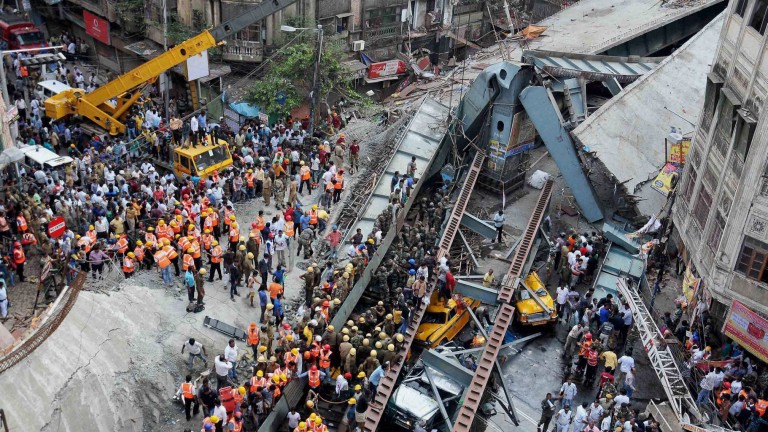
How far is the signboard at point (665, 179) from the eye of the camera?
29453mm

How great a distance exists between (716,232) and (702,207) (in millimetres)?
1674

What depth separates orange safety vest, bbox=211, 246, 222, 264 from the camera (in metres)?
25.7

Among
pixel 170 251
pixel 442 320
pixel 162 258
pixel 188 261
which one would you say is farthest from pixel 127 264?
pixel 442 320

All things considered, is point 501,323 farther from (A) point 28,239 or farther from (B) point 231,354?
(A) point 28,239

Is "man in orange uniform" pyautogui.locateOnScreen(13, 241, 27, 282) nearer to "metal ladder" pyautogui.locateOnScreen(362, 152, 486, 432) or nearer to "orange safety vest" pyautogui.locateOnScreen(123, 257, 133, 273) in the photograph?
"orange safety vest" pyautogui.locateOnScreen(123, 257, 133, 273)

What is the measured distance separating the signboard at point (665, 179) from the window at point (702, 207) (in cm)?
290

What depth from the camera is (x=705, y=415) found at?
2256 centimetres

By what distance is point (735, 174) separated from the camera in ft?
78.3

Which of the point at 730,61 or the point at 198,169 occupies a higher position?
the point at 730,61

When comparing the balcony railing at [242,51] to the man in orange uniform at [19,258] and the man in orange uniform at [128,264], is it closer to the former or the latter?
the man in orange uniform at [19,258]

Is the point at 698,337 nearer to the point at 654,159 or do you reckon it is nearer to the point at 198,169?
the point at 654,159

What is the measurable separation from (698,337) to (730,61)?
8.14 m

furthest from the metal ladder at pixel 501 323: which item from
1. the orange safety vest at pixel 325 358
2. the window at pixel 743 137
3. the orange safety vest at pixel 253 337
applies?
the window at pixel 743 137

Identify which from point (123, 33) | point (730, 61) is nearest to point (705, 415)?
point (730, 61)
